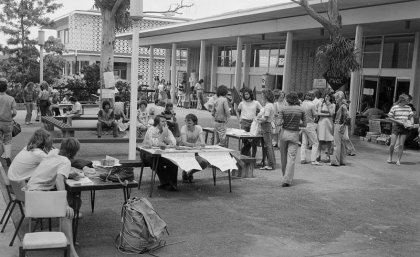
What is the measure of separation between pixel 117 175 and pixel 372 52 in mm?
17198

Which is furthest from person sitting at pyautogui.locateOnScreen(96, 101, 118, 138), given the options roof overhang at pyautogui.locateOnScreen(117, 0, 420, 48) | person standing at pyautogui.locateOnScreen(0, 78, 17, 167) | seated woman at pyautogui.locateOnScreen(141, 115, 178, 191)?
roof overhang at pyautogui.locateOnScreen(117, 0, 420, 48)

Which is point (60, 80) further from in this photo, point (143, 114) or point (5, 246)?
point (5, 246)

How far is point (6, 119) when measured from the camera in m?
9.71

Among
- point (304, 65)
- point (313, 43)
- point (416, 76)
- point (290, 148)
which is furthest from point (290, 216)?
point (304, 65)

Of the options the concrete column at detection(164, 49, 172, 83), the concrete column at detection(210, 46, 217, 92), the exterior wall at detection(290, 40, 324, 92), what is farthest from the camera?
the concrete column at detection(164, 49, 172, 83)

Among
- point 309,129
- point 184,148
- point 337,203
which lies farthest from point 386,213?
point 309,129

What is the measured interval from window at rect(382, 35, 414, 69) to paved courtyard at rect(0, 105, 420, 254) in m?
9.32

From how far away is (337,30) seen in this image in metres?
15.6

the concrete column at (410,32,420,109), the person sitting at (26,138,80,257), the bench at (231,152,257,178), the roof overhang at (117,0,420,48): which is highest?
the roof overhang at (117,0,420,48)

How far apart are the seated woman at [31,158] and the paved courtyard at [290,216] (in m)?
0.80

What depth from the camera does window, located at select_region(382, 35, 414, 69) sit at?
63.4 feet

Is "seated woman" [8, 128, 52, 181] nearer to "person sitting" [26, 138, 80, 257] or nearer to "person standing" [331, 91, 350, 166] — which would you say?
"person sitting" [26, 138, 80, 257]

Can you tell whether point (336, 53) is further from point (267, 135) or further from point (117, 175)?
point (117, 175)

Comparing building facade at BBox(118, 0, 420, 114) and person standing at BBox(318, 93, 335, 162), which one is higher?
building facade at BBox(118, 0, 420, 114)
